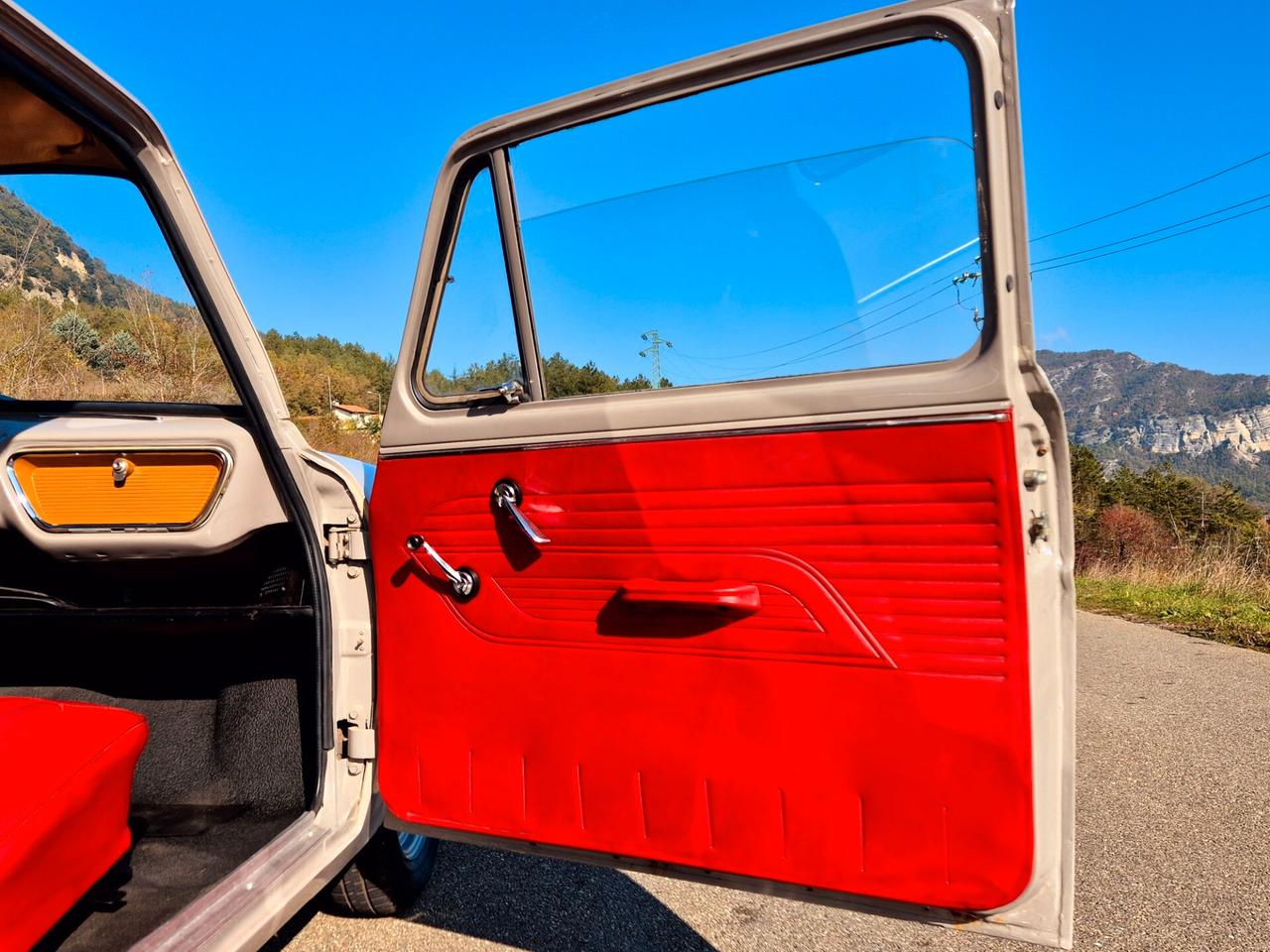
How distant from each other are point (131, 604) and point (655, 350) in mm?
1884

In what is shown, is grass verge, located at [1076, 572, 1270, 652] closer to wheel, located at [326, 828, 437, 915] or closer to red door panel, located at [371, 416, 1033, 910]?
red door panel, located at [371, 416, 1033, 910]

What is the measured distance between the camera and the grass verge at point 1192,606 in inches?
261

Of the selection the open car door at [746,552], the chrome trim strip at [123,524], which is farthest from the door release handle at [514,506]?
the chrome trim strip at [123,524]

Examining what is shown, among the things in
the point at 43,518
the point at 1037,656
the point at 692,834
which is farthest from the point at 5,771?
the point at 1037,656

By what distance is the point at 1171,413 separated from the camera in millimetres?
193625

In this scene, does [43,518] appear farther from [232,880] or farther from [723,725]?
[723,725]

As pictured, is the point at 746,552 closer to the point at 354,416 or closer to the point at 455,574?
the point at 455,574

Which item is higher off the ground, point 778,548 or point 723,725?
point 778,548

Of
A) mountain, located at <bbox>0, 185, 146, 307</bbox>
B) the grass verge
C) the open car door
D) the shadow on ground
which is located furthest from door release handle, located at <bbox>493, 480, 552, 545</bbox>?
the grass verge

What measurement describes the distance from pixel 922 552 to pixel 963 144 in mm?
731

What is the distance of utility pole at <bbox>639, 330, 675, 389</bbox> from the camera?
1.73 meters

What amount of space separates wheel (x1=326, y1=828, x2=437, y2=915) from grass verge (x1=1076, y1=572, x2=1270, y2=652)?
6.58m

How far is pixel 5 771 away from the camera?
4.67 ft

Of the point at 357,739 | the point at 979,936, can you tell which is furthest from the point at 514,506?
the point at 979,936
